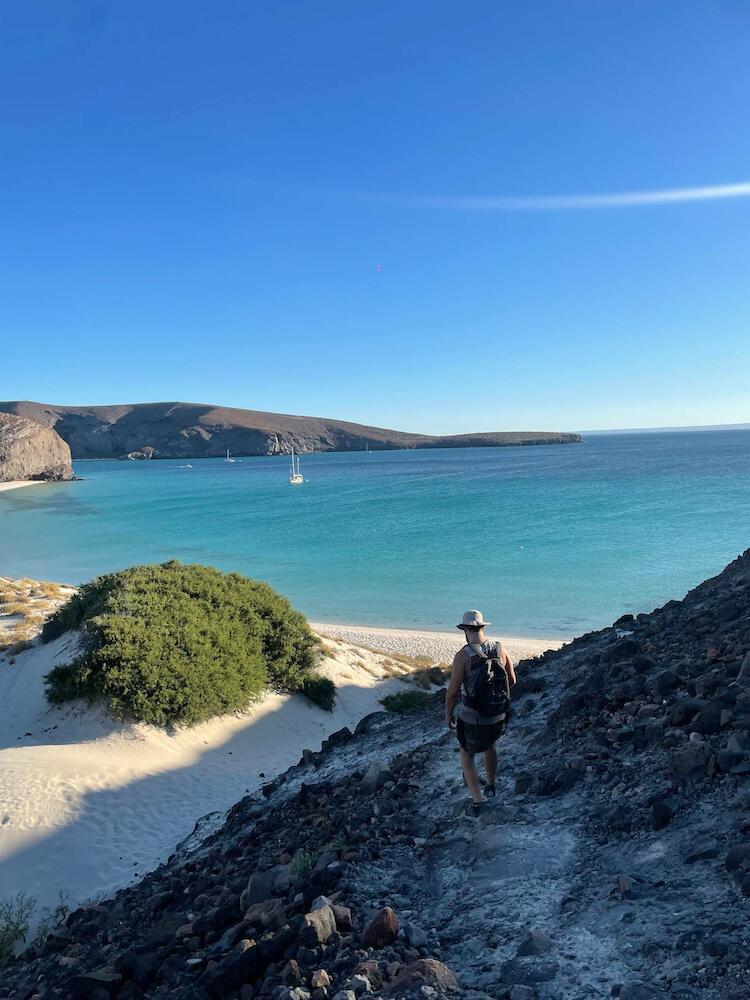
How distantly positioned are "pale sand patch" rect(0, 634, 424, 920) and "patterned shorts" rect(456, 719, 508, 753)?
5.29 meters

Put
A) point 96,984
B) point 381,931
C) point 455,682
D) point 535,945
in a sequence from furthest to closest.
Result: 1. point 455,682
2. point 96,984
3. point 381,931
4. point 535,945

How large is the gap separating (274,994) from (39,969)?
3.36m

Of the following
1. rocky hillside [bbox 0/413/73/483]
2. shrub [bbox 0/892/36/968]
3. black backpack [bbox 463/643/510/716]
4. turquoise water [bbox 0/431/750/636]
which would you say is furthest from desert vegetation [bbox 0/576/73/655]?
rocky hillside [bbox 0/413/73/483]

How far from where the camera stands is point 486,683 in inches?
215

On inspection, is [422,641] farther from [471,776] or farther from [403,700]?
[471,776]

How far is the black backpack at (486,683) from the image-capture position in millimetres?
5418

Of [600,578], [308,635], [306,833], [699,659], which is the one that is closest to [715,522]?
[600,578]

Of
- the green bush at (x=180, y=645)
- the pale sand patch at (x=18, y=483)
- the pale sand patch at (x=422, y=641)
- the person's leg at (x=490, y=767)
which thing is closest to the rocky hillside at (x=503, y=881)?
the person's leg at (x=490, y=767)

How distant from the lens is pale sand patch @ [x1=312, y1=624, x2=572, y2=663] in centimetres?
2108

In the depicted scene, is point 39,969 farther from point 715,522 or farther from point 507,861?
point 715,522

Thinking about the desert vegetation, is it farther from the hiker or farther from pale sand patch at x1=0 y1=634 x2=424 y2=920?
the hiker

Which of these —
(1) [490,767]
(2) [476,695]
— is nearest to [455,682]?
(2) [476,695]

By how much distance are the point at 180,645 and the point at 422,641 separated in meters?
11.6

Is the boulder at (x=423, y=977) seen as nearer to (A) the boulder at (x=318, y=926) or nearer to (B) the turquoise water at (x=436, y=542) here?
(A) the boulder at (x=318, y=926)
